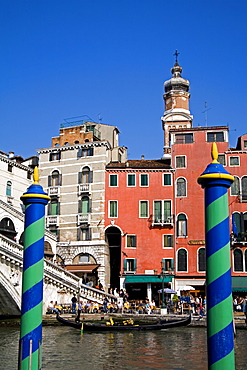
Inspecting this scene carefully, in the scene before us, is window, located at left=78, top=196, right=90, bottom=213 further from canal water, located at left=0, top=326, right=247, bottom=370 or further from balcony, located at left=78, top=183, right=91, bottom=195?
canal water, located at left=0, top=326, right=247, bottom=370

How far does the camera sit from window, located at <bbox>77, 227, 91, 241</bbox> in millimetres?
33156

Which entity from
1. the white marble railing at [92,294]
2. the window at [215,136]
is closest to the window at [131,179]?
the window at [215,136]

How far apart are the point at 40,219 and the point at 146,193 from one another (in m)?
27.5

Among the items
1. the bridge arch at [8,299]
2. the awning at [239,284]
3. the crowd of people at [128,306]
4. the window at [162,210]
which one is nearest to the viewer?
the bridge arch at [8,299]

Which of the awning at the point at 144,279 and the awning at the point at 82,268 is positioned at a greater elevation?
the awning at the point at 82,268

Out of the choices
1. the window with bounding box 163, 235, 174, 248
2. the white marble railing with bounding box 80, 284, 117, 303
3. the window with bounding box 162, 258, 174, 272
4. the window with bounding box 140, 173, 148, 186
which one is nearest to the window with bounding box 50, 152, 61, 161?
the window with bounding box 140, 173, 148, 186

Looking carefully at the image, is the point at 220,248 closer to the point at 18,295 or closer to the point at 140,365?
the point at 140,365

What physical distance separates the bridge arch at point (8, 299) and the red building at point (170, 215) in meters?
9.08

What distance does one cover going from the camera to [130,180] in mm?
33625

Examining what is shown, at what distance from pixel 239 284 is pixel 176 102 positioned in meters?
27.7

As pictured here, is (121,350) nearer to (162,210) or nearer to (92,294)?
(92,294)

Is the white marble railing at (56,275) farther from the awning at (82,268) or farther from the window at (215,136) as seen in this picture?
the window at (215,136)

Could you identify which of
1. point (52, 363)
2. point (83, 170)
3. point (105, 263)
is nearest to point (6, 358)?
point (52, 363)

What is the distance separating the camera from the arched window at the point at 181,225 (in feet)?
107
